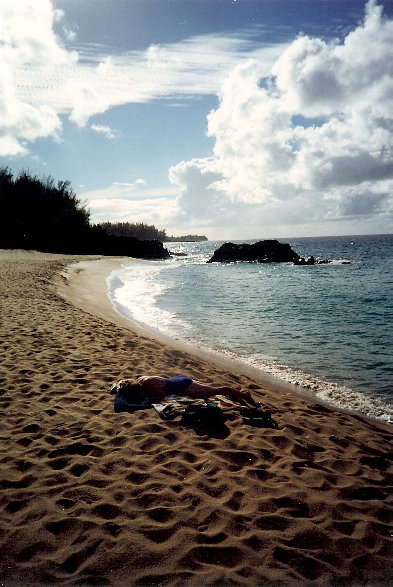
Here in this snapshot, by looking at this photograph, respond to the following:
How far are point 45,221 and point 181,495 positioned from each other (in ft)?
189

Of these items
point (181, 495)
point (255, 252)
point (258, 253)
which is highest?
point (255, 252)

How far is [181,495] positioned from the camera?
A: 3.55m

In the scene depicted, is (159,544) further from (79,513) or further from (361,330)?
(361,330)

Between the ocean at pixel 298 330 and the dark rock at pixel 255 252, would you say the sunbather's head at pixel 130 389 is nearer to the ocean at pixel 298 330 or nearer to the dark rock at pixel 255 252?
the ocean at pixel 298 330

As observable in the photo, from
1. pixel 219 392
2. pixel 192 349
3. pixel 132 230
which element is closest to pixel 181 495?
pixel 219 392

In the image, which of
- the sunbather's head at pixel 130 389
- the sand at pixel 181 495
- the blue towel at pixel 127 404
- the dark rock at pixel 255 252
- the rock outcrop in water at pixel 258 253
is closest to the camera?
the sand at pixel 181 495

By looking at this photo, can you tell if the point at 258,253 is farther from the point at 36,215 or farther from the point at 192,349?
the point at 192,349

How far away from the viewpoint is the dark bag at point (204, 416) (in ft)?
16.9

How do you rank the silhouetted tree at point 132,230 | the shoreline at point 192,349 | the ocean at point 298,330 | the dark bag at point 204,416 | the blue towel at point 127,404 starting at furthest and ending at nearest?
the silhouetted tree at point 132,230 → the ocean at point 298,330 → the shoreline at point 192,349 → the blue towel at point 127,404 → the dark bag at point 204,416

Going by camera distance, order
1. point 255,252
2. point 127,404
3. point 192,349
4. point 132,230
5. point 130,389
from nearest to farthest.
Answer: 1. point 127,404
2. point 130,389
3. point 192,349
4. point 255,252
5. point 132,230

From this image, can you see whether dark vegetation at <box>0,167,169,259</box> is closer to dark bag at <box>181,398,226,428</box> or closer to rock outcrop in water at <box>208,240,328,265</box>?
rock outcrop in water at <box>208,240,328,265</box>

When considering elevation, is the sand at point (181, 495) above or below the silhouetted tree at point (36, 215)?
below

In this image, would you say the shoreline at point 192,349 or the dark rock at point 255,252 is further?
the dark rock at point 255,252

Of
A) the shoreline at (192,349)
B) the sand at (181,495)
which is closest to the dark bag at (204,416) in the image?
the sand at (181,495)
